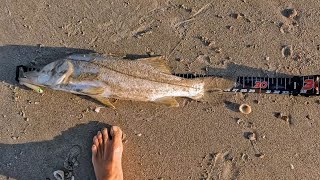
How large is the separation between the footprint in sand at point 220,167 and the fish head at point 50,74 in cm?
194

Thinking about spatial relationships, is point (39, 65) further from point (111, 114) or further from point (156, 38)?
point (156, 38)

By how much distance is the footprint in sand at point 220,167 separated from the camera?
191 inches

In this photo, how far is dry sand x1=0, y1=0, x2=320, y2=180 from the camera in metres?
4.77

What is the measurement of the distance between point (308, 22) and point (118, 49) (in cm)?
227

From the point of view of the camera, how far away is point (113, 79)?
4582 mm

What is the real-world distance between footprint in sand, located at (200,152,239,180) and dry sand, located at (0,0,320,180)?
0.04 ft

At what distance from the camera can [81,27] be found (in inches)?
190

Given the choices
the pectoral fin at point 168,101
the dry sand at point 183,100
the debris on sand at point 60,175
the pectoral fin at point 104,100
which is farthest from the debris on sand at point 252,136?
the debris on sand at point 60,175

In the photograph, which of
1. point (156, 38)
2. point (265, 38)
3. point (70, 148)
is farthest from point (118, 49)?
point (265, 38)

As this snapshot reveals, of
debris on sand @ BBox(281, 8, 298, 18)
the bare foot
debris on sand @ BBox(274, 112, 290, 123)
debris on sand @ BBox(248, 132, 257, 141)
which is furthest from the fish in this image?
debris on sand @ BBox(281, 8, 298, 18)

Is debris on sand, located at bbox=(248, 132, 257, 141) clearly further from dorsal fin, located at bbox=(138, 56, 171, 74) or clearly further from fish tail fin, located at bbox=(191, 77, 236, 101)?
dorsal fin, located at bbox=(138, 56, 171, 74)

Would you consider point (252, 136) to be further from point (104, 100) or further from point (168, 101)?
point (104, 100)

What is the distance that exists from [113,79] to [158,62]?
1.85 feet

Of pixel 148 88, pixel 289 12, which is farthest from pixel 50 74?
pixel 289 12
